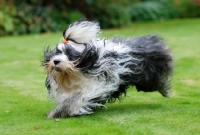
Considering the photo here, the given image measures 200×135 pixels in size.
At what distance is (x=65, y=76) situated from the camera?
23.4ft

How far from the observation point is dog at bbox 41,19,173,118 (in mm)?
7133

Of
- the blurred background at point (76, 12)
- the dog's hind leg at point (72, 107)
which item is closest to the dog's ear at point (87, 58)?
the dog's hind leg at point (72, 107)

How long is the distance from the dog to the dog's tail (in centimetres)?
1

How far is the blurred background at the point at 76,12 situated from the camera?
2147cm

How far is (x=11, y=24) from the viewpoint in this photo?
821 inches

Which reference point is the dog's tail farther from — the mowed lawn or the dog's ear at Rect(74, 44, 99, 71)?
the dog's ear at Rect(74, 44, 99, 71)

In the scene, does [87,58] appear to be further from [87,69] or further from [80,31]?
[80,31]

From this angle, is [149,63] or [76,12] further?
[76,12]

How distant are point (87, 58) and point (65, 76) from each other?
1.16 feet

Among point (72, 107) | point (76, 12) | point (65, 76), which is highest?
point (76, 12)

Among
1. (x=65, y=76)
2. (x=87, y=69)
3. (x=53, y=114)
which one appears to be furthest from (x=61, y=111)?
(x=87, y=69)

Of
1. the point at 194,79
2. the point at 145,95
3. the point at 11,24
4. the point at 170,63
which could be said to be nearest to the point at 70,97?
the point at 170,63

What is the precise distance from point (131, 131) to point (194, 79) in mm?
4706

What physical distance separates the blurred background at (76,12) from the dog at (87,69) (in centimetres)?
1344
